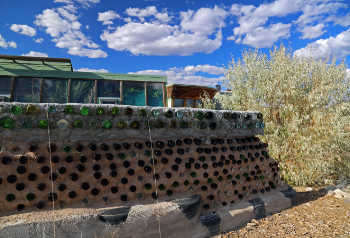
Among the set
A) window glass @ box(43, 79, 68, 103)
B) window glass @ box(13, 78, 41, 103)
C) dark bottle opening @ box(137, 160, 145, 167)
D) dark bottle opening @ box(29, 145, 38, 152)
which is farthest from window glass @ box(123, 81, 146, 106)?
dark bottle opening @ box(29, 145, 38, 152)

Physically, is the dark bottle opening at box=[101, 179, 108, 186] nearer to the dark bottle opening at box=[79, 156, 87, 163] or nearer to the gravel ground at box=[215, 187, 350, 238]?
the dark bottle opening at box=[79, 156, 87, 163]

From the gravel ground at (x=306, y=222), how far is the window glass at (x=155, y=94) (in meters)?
4.76

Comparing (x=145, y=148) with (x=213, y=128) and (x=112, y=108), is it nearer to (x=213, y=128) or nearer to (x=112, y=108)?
(x=112, y=108)

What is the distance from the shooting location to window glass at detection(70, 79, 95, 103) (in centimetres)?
685

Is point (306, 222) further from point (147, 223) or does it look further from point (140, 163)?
point (140, 163)

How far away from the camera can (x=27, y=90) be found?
6.61 meters

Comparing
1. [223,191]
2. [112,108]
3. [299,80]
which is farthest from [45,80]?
[299,80]

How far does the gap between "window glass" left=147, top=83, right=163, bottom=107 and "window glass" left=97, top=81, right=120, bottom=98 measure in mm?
1034

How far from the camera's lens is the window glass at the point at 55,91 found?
21.9 feet

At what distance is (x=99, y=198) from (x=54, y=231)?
0.58m

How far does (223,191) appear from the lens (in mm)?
3693

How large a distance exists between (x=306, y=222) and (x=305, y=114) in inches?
135

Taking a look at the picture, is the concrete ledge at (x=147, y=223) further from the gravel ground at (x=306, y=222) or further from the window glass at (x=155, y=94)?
the window glass at (x=155, y=94)

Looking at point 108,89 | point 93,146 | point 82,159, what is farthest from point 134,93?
point 82,159
